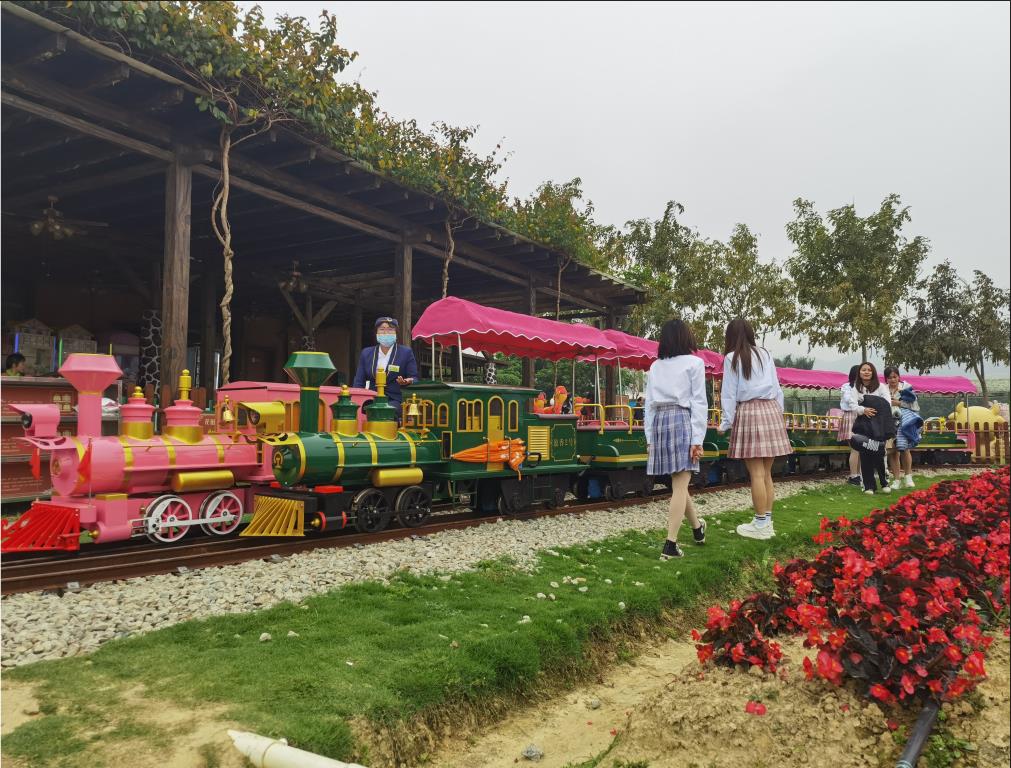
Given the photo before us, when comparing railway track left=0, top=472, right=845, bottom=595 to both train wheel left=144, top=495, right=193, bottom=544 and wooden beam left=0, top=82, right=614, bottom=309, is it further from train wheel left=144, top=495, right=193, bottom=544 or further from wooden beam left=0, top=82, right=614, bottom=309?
wooden beam left=0, top=82, right=614, bottom=309

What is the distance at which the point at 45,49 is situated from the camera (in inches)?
305

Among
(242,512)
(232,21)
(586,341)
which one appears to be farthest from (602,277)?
(242,512)

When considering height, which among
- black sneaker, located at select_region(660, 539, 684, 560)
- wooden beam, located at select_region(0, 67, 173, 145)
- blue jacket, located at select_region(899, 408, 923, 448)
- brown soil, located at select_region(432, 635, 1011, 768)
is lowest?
brown soil, located at select_region(432, 635, 1011, 768)

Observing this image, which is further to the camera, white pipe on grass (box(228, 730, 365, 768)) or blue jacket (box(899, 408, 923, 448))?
blue jacket (box(899, 408, 923, 448))

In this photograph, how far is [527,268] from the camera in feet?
58.6

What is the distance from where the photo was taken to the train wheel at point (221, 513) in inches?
287

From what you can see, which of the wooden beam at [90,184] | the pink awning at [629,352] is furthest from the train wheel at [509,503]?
the wooden beam at [90,184]

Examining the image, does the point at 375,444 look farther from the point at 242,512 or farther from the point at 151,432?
the point at 151,432

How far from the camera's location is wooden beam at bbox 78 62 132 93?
8.22m

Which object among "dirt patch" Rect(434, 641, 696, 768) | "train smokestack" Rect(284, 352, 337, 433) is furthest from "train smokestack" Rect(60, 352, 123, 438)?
"dirt patch" Rect(434, 641, 696, 768)

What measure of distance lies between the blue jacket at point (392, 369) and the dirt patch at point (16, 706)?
231 inches

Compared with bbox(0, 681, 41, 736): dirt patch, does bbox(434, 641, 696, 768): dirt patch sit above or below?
below

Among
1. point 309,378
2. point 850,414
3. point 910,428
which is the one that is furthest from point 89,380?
point 910,428

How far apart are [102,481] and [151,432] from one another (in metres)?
0.82
